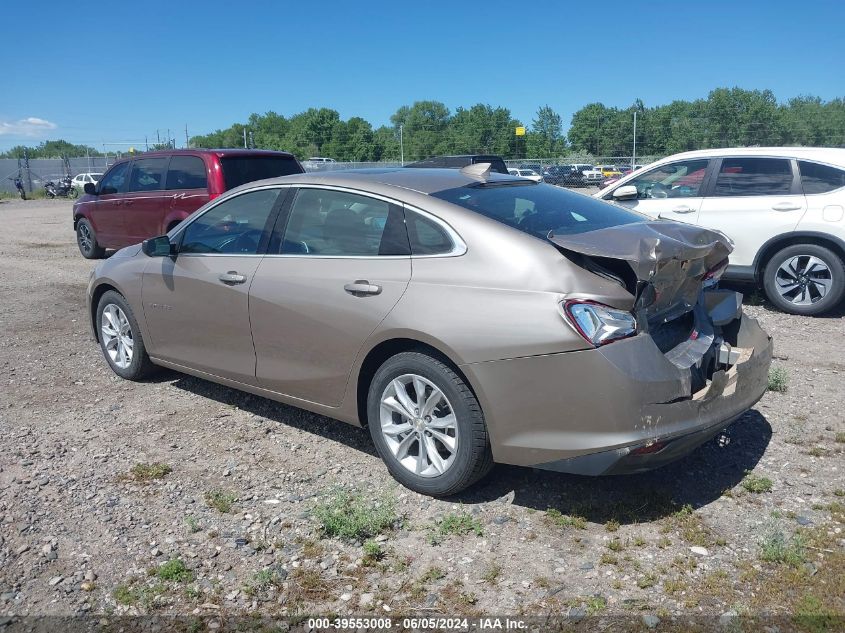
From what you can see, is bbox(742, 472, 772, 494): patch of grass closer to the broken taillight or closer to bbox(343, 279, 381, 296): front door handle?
the broken taillight

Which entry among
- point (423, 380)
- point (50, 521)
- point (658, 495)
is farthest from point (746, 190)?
point (50, 521)

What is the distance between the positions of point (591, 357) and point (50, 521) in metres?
2.84

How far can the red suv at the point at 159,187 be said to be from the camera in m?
10.0

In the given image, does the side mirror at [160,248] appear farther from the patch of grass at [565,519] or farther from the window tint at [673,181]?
the window tint at [673,181]

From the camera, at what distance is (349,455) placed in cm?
450

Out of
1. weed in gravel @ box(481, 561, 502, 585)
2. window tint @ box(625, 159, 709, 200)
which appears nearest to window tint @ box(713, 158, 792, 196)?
window tint @ box(625, 159, 709, 200)

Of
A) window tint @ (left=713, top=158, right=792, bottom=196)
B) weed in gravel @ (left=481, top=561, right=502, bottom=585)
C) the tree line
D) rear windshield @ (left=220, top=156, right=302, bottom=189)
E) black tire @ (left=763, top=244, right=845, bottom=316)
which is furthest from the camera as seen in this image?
the tree line

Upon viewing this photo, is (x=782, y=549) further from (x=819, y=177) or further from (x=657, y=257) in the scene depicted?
(x=819, y=177)

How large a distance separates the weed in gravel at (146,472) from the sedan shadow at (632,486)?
43.4 inches

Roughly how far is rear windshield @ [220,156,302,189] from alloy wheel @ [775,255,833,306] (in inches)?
251

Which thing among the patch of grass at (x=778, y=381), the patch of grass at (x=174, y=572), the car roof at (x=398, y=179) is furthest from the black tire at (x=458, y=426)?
the patch of grass at (x=778, y=381)

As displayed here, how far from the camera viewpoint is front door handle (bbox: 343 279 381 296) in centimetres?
393

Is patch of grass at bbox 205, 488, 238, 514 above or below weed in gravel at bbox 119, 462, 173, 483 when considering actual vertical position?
below

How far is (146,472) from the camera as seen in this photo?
427 centimetres
